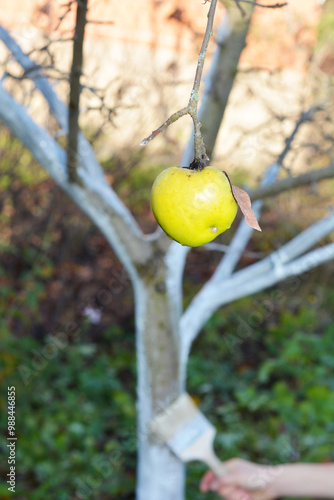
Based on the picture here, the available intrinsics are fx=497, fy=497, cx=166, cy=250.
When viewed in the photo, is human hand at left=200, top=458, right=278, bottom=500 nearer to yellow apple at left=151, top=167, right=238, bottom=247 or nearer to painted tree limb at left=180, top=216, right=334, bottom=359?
painted tree limb at left=180, top=216, right=334, bottom=359

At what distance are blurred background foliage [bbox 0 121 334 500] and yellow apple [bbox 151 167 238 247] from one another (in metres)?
2.00

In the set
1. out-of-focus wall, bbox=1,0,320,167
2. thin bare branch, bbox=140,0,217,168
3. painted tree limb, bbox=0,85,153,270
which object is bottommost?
painted tree limb, bbox=0,85,153,270

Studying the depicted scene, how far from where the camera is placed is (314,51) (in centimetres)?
376

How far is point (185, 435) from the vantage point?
6.11 feet

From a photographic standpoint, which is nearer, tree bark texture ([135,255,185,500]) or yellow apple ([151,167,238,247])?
yellow apple ([151,167,238,247])

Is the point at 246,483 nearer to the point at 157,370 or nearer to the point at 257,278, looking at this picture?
the point at 157,370

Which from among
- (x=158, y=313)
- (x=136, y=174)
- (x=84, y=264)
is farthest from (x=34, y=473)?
(x=136, y=174)

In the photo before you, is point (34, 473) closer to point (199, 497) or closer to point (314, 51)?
point (199, 497)

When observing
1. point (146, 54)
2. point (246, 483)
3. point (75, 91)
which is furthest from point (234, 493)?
point (146, 54)

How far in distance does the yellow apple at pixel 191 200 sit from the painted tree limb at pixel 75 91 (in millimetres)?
634

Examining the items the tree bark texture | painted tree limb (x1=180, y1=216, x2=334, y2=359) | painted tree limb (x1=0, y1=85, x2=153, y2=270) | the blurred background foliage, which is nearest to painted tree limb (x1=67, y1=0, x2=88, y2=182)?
painted tree limb (x1=0, y1=85, x2=153, y2=270)

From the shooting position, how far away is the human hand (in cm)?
188

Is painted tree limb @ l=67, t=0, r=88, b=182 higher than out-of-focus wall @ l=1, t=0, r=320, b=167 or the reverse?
the reverse

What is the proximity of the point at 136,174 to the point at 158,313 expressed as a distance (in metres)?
2.89
